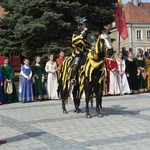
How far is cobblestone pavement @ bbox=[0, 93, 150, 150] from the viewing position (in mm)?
6340

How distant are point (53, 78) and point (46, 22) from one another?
8.58 metres

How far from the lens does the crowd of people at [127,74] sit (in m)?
15.0

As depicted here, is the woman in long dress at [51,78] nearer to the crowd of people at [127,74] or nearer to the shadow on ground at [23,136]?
the crowd of people at [127,74]

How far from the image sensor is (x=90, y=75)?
30.9 ft

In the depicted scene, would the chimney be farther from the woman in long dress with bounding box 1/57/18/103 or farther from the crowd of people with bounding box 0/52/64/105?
the woman in long dress with bounding box 1/57/18/103

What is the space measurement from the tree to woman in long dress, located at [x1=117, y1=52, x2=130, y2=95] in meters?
7.85

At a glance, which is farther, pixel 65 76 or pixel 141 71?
pixel 141 71

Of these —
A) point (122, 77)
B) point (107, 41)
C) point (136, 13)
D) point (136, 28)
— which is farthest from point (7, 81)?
point (136, 13)

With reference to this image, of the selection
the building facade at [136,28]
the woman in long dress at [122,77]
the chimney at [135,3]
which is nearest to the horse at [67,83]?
the woman in long dress at [122,77]

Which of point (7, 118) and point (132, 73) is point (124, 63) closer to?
point (132, 73)

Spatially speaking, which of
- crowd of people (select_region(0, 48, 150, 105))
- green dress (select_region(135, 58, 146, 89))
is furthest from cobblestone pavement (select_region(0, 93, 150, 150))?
green dress (select_region(135, 58, 146, 89))

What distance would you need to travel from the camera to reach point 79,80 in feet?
33.1

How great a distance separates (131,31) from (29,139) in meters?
58.4

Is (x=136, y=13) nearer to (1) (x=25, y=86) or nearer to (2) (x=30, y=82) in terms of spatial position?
(2) (x=30, y=82)
